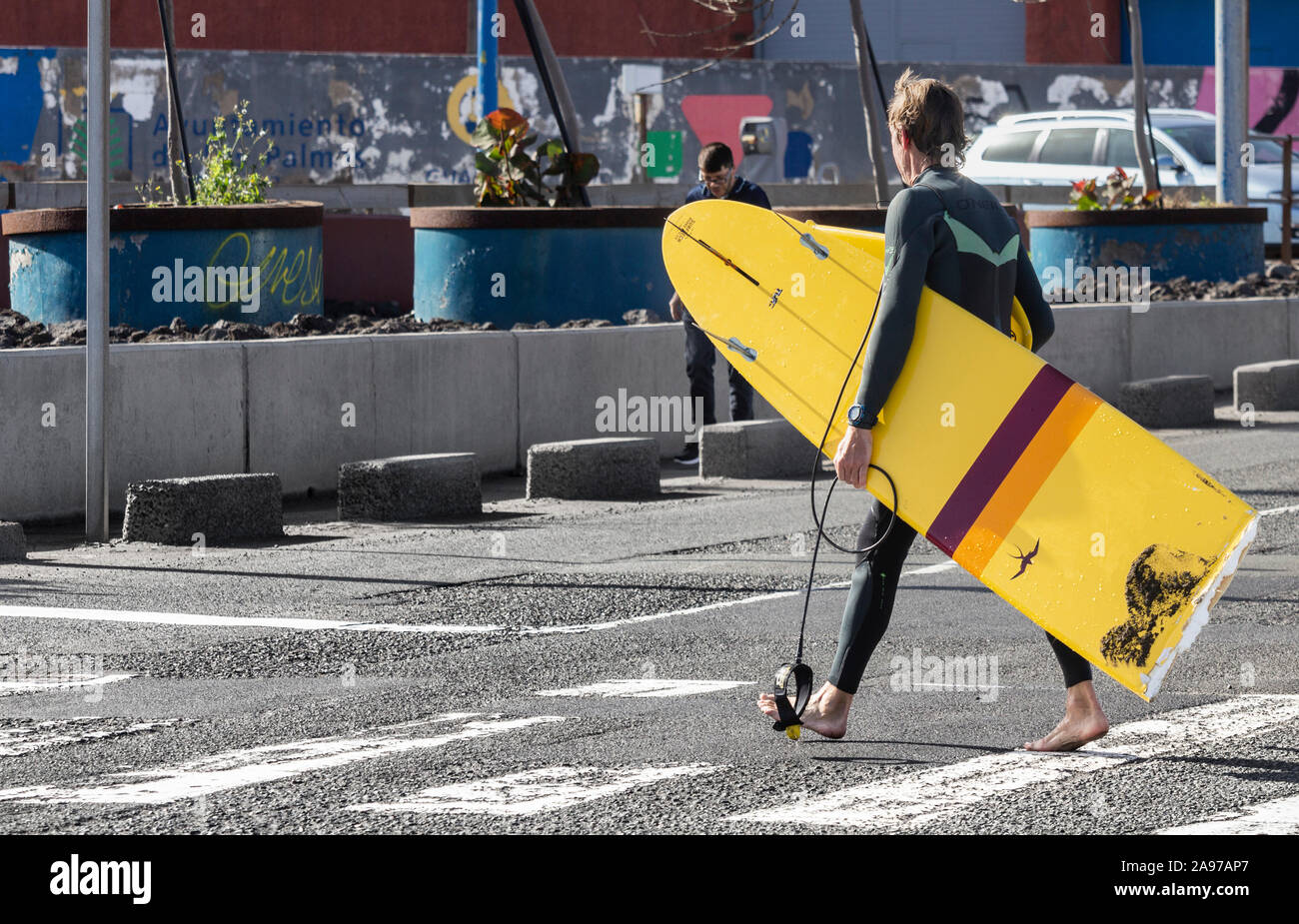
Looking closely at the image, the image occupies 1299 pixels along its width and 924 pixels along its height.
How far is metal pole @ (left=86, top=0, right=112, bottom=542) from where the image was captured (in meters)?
10.5

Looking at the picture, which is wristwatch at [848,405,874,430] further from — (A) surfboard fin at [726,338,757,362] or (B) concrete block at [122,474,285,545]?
(B) concrete block at [122,474,285,545]

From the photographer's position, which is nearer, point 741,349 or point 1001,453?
point 1001,453

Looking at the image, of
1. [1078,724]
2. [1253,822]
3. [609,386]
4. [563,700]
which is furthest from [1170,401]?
[1253,822]

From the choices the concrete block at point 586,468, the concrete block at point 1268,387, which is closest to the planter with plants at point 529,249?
the concrete block at point 586,468

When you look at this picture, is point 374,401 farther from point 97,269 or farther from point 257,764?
point 257,764

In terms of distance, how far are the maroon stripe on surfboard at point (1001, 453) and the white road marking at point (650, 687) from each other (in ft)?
3.86

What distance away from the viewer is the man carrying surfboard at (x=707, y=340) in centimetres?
1228

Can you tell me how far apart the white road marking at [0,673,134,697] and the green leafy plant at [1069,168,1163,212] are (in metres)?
14.2

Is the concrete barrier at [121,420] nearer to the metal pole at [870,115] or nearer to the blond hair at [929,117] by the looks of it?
the blond hair at [929,117]

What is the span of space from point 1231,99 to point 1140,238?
6.89 feet

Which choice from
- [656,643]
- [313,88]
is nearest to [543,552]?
[656,643]

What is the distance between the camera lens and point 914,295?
18.7ft

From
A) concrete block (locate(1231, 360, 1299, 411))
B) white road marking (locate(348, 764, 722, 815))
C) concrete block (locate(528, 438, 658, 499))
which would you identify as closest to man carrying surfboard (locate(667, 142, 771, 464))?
concrete block (locate(528, 438, 658, 499))
